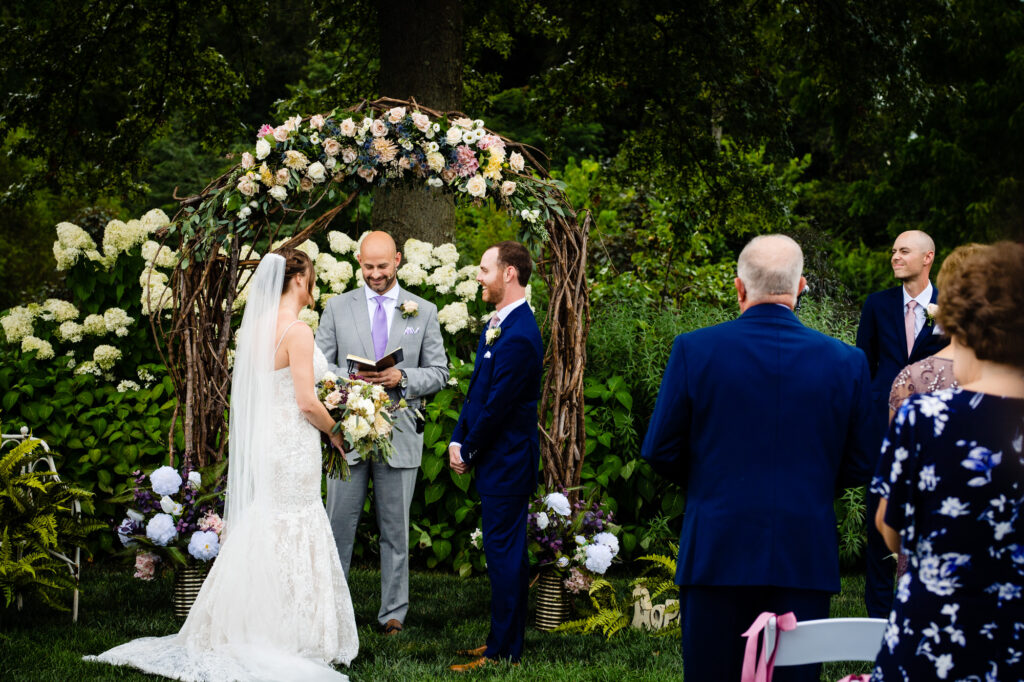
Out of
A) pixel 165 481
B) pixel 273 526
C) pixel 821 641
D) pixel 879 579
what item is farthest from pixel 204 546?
pixel 821 641

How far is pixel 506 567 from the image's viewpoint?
461 centimetres

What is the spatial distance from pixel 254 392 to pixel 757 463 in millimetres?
2682

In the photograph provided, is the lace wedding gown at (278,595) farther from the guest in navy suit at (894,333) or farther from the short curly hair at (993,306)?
the short curly hair at (993,306)

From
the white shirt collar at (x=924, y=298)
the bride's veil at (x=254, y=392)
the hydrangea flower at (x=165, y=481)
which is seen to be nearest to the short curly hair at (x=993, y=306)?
the white shirt collar at (x=924, y=298)

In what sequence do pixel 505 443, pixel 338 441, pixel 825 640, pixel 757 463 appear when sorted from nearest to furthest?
pixel 825 640
pixel 757 463
pixel 505 443
pixel 338 441

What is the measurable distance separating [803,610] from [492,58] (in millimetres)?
19214

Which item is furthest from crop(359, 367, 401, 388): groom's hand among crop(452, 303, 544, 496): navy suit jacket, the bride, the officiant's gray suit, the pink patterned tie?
the pink patterned tie

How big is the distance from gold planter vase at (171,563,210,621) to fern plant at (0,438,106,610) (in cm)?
55

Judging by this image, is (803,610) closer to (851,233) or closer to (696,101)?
(696,101)

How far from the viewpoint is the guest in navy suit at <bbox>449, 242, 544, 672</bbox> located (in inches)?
180

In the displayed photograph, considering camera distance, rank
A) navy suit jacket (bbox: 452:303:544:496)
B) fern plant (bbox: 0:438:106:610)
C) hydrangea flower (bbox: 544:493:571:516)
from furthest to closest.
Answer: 1. hydrangea flower (bbox: 544:493:571:516)
2. fern plant (bbox: 0:438:106:610)
3. navy suit jacket (bbox: 452:303:544:496)

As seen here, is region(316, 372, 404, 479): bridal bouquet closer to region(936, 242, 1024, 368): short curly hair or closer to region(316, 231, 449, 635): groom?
region(316, 231, 449, 635): groom

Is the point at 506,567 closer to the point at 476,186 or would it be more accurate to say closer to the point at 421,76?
the point at 476,186

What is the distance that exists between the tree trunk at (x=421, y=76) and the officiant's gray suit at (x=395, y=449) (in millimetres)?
2825
